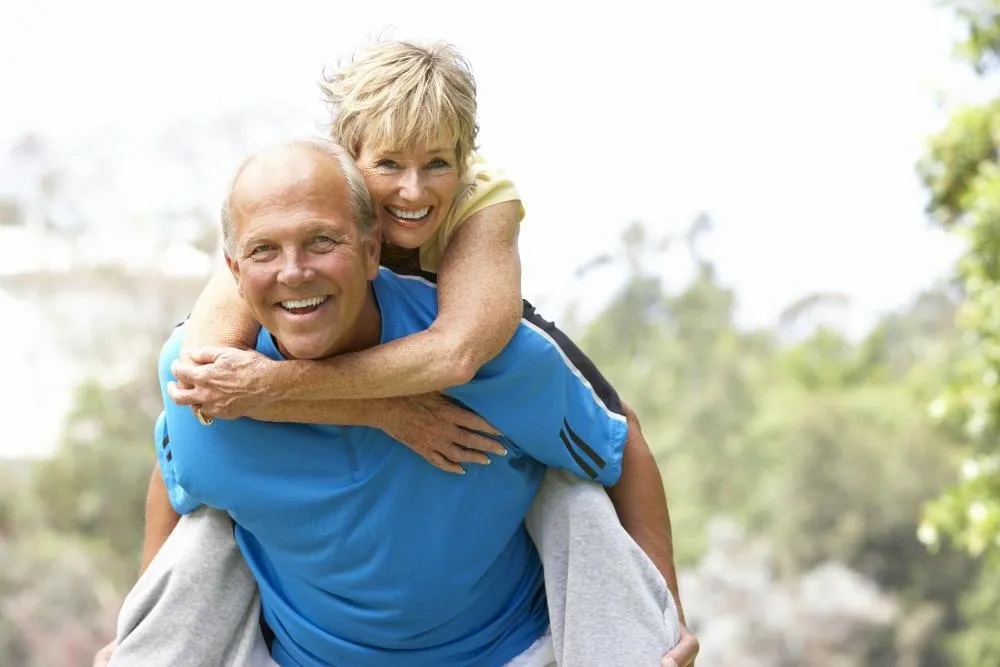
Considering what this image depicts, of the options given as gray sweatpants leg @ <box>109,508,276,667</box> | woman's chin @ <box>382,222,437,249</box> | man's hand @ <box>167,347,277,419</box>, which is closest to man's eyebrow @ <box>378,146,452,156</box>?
woman's chin @ <box>382,222,437,249</box>

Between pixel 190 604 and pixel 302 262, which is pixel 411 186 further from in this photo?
pixel 190 604

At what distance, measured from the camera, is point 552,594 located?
225cm

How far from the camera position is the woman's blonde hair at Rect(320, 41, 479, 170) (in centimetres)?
206

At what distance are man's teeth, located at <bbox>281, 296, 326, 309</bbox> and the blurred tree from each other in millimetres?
4298

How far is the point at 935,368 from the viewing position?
969 centimetres

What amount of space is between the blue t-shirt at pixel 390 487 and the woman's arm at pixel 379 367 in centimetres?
7

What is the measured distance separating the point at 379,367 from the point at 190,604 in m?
0.55

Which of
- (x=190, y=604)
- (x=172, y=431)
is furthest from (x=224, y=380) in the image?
(x=190, y=604)

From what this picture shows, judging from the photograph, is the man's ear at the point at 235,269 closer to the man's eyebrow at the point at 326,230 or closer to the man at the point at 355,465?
the man at the point at 355,465

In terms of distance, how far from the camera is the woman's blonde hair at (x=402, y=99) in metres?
2.06

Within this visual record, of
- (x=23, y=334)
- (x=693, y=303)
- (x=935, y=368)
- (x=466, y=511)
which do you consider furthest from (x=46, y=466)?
(x=466, y=511)

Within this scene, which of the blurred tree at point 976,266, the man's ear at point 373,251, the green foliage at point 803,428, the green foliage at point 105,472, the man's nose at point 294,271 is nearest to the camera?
the man's nose at point 294,271

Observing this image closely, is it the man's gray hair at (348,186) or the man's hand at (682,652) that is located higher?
the man's gray hair at (348,186)

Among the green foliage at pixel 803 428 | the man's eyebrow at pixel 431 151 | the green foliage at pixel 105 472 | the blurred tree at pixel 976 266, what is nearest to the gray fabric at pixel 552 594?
the man's eyebrow at pixel 431 151
